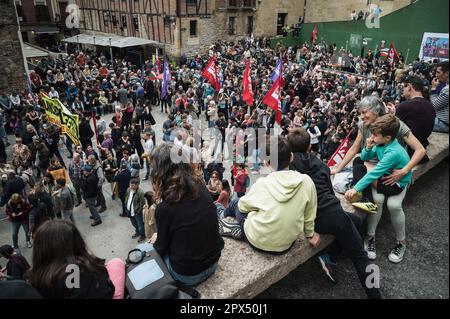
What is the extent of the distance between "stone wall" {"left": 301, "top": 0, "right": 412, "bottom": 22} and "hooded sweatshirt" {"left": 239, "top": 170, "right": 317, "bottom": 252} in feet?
107

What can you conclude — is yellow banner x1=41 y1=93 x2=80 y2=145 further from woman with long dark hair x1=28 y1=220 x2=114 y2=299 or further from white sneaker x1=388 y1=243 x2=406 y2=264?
white sneaker x1=388 y1=243 x2=406 y2=264

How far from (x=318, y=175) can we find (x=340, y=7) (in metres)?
35.7

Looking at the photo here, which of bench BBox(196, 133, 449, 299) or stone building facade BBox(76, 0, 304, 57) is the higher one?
stone building facade BBox(76, 0, 304, 57)

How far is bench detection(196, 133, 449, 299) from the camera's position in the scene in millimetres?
2359

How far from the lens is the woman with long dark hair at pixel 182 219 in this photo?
226 centimetres

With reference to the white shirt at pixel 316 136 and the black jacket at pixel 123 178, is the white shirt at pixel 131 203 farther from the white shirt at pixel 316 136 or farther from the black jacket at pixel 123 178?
the white shirt at pixel 316 136

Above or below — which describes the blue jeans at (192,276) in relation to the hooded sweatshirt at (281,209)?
below

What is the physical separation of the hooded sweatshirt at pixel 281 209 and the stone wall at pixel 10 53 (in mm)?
18392

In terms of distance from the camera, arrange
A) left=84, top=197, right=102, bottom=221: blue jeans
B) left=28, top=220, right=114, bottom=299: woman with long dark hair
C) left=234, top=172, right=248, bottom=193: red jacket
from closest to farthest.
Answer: left=28, top=220, right=114, bottom=299: woman with long dark hair
left=234, top=172, right=248, bottom=193: red jacket
left=84, top=197, right=102, bottom=221: blue jeans

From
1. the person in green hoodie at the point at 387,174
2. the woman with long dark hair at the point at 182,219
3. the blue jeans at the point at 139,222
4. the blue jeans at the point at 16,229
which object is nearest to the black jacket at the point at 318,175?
the person in green hoodie at the point at 387,174

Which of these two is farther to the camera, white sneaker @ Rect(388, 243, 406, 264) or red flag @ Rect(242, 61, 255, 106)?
red flag @ Rect(242, 61, 255, 106)

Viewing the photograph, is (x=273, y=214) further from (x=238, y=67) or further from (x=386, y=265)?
(x=238, y=67)

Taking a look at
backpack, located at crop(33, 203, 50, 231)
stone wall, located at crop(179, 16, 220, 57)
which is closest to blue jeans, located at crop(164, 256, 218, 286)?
backpack, located at crop(33, 203, 50, 231)
